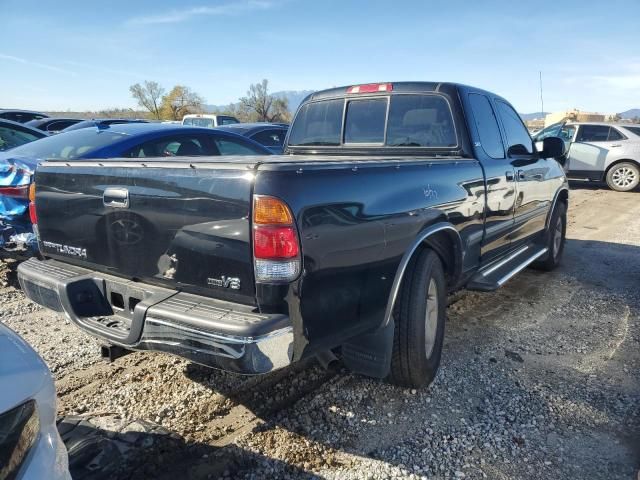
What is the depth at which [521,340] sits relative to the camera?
3988 millimetres

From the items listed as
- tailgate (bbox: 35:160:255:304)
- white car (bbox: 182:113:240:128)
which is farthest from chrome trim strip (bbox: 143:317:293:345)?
white car (bbox: 182:113:240:128)

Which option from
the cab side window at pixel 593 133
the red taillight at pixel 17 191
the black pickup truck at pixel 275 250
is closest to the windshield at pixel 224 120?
the cab side window at pixel 593 133

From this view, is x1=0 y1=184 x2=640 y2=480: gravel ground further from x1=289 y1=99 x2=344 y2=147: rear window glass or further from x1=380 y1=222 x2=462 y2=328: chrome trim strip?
x1=289 y1=99 x2=344 y2=147: rear window glass

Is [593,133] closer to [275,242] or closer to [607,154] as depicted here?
[607,154]

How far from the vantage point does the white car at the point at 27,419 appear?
1419mm

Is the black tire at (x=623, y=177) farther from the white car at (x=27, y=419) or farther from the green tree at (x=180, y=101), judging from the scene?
the green tree at (x=180, y=101)

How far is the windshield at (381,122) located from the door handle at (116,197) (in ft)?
7.47

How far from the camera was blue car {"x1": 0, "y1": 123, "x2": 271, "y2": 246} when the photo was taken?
15.6 ft

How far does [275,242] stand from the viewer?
6.81 ft

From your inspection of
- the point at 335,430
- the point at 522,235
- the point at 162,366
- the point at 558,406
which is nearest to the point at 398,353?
the point at 335,430

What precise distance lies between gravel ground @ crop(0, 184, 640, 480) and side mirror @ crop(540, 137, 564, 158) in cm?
164

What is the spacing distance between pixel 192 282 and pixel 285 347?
579mm

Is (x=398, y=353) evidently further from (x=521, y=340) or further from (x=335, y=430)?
(x=521, y=340)

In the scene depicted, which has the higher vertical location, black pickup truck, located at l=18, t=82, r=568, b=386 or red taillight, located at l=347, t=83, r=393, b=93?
red taillight, located at l=347, t=83, r=393, b=93
